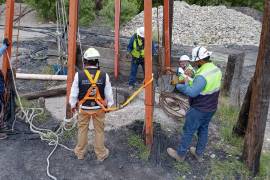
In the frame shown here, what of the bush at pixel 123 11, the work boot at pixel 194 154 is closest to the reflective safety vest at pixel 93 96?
the work boot at pixel 194 154

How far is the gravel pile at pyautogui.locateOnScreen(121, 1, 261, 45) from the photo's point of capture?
19.0m

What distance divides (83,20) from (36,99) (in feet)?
40.0

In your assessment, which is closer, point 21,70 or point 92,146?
point 92,146

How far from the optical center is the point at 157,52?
10.5m

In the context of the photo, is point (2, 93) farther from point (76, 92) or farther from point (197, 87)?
point (197, 87)

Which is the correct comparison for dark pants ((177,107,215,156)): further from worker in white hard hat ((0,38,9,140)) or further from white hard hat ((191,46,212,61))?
worker in white hard hat ((0,38,9,140))

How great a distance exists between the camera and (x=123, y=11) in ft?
68.2

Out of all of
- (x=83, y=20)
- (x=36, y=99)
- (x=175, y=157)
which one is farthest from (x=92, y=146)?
(x=83, y=20)

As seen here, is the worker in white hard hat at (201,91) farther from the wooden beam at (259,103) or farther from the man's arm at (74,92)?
the man's arm at (74,92)

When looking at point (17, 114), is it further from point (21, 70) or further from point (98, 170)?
point (21, 70)

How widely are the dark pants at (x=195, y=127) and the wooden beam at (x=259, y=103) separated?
2.20 ft

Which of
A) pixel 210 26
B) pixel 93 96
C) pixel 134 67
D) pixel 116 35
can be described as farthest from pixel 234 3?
pixel 93 96

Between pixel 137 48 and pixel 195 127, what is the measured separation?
14.1ft

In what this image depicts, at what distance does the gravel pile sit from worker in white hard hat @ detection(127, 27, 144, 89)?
8.61 meters
